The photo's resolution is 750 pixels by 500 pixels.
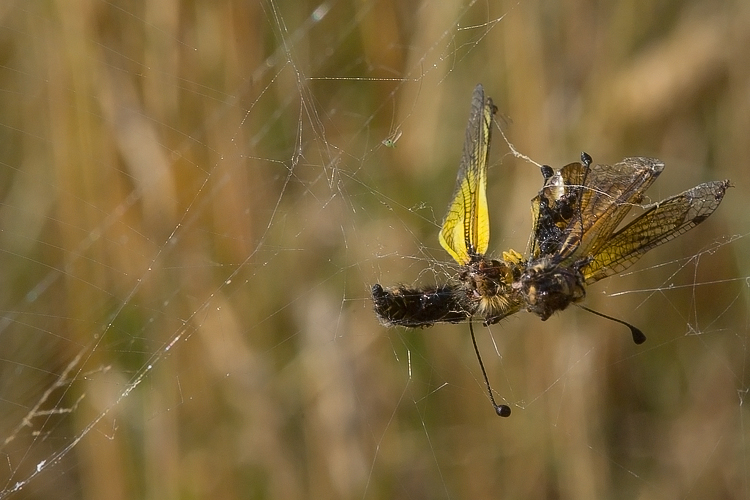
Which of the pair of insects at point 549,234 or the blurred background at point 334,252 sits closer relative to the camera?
the pair of insects at point 549,234

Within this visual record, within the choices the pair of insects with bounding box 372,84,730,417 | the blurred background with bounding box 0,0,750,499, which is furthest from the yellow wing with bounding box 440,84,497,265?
the blurred background with bounding box 0,0,750,499

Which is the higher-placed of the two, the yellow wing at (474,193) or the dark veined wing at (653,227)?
the yellow wing at (474,193)

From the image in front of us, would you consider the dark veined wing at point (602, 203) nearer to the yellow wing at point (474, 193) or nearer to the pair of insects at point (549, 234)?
the pair of insects at point (549, 234)

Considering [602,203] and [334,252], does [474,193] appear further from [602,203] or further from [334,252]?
[334,252]

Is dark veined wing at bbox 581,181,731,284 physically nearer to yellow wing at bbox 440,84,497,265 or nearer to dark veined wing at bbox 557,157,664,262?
dark veined wing at bbox 557,157,664,262

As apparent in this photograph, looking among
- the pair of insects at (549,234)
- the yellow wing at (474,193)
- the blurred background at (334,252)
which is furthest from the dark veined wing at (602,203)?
the blurred background at (334,252)

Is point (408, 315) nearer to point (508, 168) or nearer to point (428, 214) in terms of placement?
point (428, 214)

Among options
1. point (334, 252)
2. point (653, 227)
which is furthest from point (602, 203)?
point (334, 252)
